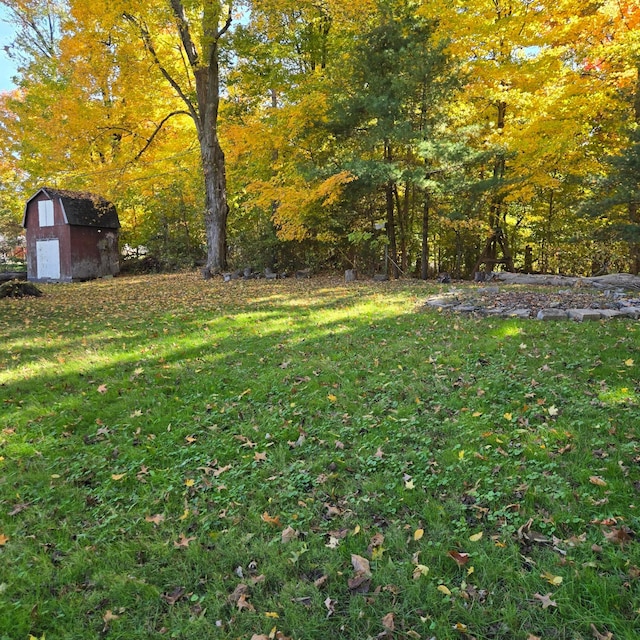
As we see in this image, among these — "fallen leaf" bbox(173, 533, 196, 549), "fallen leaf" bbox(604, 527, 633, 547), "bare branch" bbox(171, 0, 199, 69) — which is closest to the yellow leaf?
"fallen leaf" bbox(173, 533, 196, 549)

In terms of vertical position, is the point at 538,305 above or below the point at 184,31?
below

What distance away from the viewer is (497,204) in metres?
14.9

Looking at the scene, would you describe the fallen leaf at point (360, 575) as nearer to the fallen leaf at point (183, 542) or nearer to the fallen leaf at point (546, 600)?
the fallen leaf at point (546, 600)

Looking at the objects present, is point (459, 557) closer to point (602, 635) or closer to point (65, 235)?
point (602, 635)

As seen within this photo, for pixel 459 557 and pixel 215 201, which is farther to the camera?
pixel 215 201

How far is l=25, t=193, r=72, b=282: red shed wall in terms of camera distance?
22844mm

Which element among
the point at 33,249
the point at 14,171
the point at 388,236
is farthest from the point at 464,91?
the point at 14,171

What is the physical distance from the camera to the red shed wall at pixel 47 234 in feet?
74.9

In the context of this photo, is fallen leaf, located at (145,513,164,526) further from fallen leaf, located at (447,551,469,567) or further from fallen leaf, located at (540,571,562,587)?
fallen leaf, located at (540,571,562,587)

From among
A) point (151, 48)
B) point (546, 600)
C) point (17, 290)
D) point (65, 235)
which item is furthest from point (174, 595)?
point (65, 235)

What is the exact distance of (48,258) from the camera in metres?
23.5

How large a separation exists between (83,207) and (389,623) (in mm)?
26005

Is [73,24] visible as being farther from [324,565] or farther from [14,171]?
[324,565]

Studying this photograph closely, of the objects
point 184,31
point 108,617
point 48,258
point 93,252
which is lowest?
point 108,617
